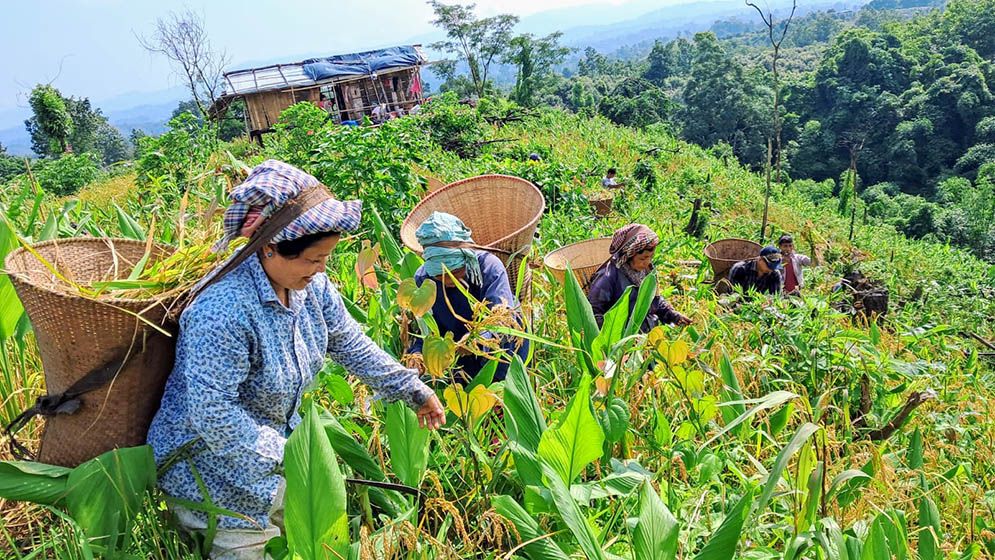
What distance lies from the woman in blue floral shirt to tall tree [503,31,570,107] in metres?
22.6

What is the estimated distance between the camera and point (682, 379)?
1.62m

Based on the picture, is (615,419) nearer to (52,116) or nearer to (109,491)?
(109,491)

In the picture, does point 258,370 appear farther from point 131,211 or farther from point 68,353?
point 131,211

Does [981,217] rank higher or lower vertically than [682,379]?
lower

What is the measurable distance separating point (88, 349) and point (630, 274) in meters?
2.09

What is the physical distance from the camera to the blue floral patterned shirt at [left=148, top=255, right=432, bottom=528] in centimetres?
118

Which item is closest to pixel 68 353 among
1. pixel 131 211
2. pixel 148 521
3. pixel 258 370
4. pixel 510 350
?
pixel 258 370

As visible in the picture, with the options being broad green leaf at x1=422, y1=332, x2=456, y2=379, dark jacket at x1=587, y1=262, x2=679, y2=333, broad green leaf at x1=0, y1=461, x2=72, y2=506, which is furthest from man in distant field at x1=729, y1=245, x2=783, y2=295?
A: broad green leaf at x1=0, y1=461, x2=72, y2=506

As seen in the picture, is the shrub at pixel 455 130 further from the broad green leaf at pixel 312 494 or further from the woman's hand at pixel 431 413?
the broad green leaf at pixel 312 494

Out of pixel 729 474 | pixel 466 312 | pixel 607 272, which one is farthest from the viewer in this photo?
pixel 607 272

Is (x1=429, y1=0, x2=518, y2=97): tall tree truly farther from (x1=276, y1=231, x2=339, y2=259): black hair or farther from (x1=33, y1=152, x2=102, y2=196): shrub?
(x1=276, y1=231, x2=339, y2=259): black hair

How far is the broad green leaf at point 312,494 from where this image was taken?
104cm

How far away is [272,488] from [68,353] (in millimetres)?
464

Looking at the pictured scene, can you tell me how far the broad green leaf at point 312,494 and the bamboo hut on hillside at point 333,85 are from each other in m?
14.0
